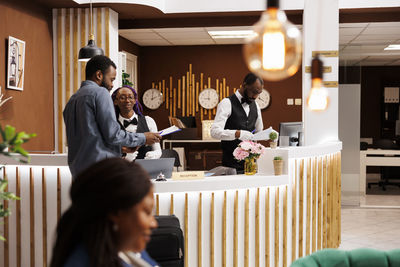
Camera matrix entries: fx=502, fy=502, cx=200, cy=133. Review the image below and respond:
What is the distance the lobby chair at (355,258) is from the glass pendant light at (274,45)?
3.24ft

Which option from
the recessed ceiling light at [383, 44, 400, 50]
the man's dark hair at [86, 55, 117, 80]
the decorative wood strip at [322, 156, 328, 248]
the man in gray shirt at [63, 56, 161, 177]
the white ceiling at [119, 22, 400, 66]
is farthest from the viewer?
A: the recessed ceiling light at [383, 44, 400, 50]

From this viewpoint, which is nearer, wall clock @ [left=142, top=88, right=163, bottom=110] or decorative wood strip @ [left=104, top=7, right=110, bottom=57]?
decorative wood strip @ [left=104, top=7, right=110, bottom=57]

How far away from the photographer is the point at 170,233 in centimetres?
278

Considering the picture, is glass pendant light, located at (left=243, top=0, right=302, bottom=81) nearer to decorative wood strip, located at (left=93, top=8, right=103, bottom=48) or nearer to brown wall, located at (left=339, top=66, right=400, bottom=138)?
decorative wood strip, located at (left=93, top=8, right=103, bottom=48)

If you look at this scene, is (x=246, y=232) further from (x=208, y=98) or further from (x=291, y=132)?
(x=208, y=98)

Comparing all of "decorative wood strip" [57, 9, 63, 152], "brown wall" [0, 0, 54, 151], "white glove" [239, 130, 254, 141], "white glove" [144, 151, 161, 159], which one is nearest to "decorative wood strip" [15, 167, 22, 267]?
"white glove" [144, 151, 161, 159]

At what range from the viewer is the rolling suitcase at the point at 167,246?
2732 millimetres

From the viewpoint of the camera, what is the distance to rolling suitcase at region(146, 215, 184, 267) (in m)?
2.73

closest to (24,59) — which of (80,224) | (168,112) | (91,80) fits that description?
(91,80)

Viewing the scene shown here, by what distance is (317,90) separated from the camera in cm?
240

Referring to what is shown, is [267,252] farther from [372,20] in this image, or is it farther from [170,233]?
[372,20]

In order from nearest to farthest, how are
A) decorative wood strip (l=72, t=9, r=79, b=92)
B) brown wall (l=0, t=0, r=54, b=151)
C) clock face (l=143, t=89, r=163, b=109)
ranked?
brown wall (l=0, t=0, r=54, b=151), decorative wood strip (l=72, t=9, r=79, b=92), clock face (l=143, t=89, r=163, b=109)

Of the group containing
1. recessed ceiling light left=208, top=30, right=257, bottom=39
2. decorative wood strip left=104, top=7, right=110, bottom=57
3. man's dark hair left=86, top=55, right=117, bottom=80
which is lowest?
man's dark hair left=86, top=55, right=117, bottom=80

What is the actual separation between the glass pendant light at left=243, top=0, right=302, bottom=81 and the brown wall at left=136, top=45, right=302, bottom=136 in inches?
337
